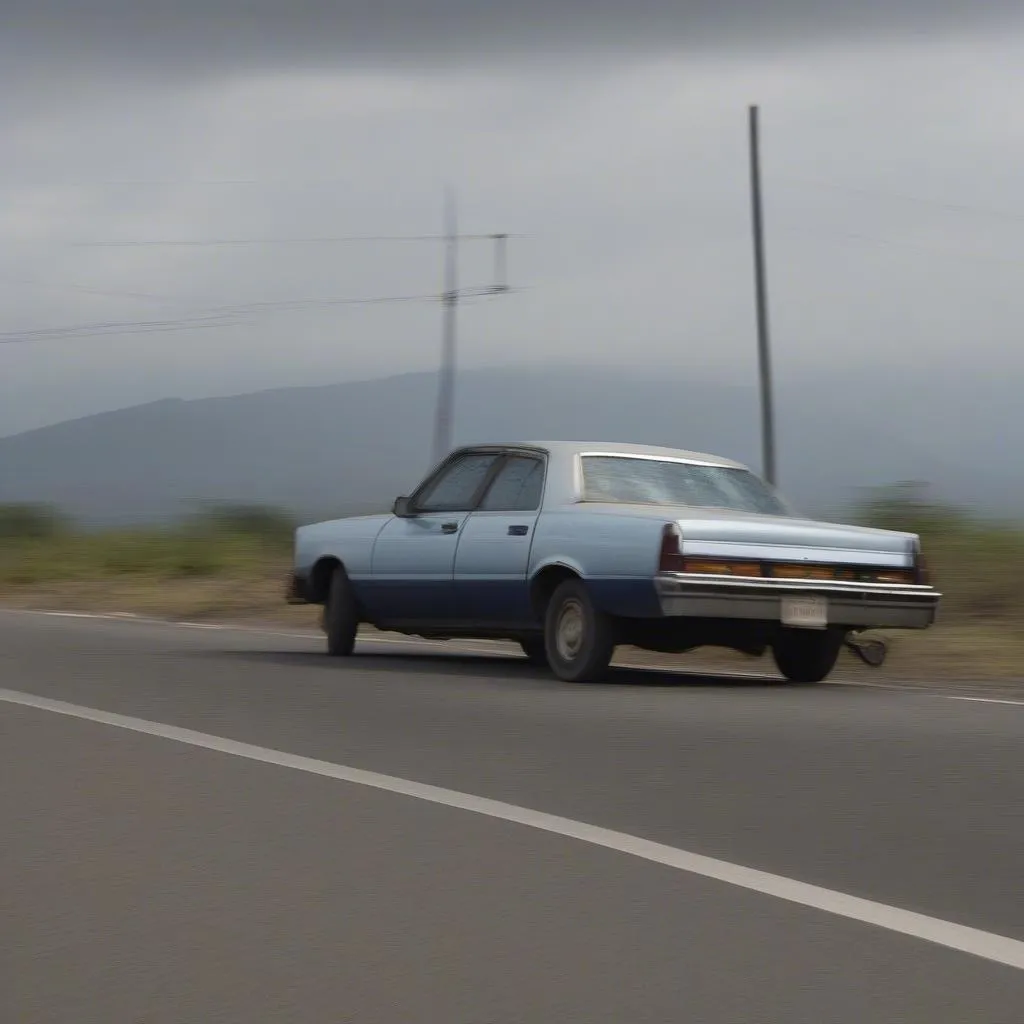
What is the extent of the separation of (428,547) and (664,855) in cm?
795

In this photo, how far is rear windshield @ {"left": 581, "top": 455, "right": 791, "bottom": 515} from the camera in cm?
1433

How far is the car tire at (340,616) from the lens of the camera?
16.0 m

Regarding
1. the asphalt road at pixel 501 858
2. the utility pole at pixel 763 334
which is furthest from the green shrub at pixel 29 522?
the asphalt road at pixel 501 858

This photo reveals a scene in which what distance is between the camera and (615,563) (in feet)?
43.4

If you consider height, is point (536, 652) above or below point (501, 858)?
above

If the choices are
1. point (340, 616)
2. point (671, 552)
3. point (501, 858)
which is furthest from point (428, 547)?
point (501, 858)

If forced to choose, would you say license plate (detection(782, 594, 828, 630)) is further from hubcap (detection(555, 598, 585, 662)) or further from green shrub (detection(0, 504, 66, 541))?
green shrub (detection(0, 504, 66, 541))

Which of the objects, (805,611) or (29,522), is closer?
(805,611)

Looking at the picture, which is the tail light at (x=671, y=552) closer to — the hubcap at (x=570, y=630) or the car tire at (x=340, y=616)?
the hubcap at (x=570, y=630)

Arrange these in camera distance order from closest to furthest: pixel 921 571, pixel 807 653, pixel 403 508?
pixel 921 571, pixel 807 653, pixel 403 508

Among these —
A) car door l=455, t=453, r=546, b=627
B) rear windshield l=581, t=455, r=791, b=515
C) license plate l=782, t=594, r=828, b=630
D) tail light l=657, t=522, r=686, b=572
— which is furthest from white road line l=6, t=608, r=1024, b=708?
car door l=455, t=453, r=546, b=627

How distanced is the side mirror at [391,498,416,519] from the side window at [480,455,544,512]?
80cm

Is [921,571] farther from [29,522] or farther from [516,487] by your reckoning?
[29,522]

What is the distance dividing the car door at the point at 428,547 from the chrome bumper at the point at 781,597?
8.14ft
